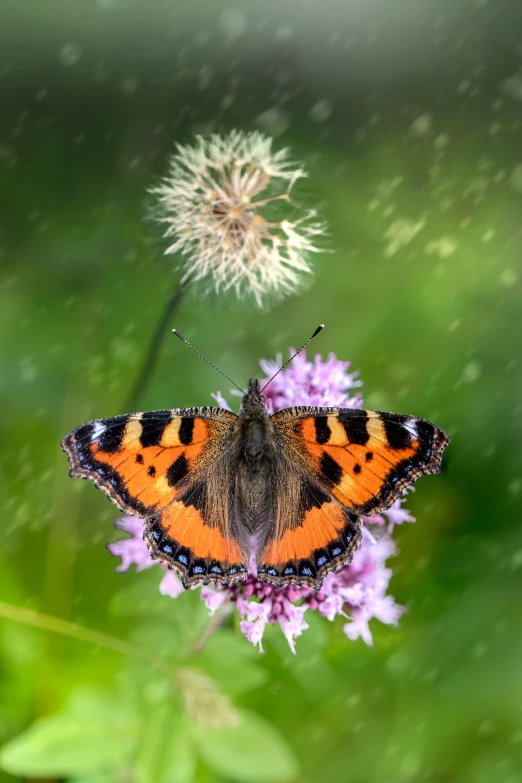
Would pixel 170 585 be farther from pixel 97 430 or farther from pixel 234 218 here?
pixel 234 218

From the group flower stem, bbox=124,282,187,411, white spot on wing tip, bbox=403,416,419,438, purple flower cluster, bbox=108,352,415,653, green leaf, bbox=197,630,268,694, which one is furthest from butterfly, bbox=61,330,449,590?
flower stem, bbox=124,282,187,411

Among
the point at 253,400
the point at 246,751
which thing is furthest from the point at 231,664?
the point at 253,400

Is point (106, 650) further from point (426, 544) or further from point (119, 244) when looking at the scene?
point (119, 244)

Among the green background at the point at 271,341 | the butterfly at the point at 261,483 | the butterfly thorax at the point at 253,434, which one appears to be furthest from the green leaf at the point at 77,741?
the butterfly thorax at the point at 253,434

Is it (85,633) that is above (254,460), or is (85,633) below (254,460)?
above

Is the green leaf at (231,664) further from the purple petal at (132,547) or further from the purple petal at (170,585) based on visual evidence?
the purple petal at (132,547)

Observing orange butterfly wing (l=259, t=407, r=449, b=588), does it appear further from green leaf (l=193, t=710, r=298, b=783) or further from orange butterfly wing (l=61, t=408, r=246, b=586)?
green leaf (l=193, t=710, r=298, b=783)
